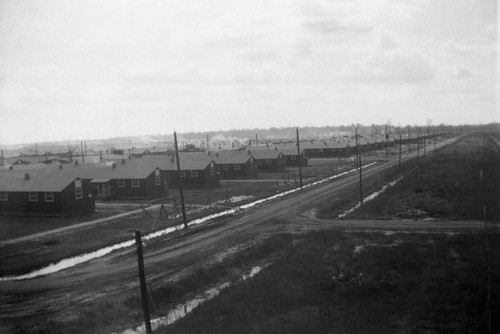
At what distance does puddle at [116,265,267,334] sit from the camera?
1717cm

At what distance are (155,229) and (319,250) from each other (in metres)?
14.9

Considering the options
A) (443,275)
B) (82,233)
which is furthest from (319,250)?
(82,233)

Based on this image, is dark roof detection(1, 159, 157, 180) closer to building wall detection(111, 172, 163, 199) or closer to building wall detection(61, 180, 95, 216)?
building wall detection(111, 172, 163, 199)

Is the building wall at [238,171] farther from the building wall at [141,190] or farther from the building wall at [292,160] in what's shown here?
the building wall at [141,190]

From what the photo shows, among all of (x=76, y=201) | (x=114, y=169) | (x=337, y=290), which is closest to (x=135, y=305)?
(x=337, y=290)

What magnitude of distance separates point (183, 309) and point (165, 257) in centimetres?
743

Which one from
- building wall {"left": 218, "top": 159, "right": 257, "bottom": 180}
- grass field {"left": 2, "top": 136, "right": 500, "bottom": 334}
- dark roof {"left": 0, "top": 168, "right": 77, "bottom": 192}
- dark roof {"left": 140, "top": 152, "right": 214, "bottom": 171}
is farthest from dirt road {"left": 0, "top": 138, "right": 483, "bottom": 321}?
building wall {"left": 218, "top": 159, "right": 257, "bottom": 180}

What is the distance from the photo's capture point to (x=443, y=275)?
20781mm

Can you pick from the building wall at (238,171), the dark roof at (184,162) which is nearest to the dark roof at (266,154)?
the building wall at (238,171)

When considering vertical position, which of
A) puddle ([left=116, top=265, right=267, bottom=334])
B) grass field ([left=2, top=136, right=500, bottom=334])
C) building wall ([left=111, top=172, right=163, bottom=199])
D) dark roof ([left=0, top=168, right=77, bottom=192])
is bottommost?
puddle ([left=116, top=265, right=267, bottom=334])

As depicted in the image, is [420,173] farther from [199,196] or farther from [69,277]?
[69,277]

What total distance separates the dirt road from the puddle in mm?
2691

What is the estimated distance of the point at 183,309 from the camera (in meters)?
19.0

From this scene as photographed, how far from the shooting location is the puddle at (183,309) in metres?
17.2
